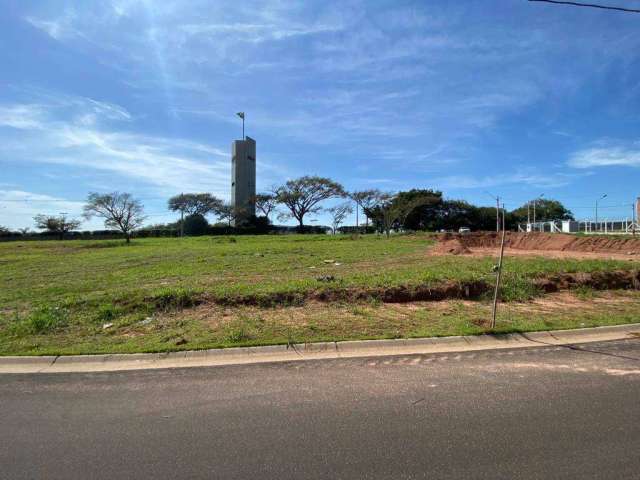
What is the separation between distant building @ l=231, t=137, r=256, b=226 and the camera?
2881 inches

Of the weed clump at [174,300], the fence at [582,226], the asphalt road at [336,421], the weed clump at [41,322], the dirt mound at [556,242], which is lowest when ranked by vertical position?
the asphalt road at [336,421]

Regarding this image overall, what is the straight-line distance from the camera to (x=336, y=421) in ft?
12.9

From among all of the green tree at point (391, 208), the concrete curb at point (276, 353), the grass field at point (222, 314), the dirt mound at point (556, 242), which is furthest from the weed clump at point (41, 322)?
the green tree at point (391, 208)

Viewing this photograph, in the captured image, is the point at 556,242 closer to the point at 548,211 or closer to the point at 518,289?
the point at 518,289

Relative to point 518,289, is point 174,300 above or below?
below

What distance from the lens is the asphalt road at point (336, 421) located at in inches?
124

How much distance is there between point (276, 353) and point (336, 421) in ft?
8.11

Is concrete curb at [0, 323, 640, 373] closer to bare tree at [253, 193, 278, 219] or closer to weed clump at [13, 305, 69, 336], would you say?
weed clump at [13, 305, 69, 336]

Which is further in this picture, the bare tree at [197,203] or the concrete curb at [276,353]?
the bare tree at [197,203]

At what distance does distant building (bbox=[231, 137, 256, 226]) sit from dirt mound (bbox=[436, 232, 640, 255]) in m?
44.5

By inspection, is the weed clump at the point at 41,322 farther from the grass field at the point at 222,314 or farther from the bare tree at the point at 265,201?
the bare tree at the point at 265,201

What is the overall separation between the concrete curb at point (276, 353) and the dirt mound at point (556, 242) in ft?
76.9

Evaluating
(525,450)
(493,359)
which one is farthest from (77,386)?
(493,359)

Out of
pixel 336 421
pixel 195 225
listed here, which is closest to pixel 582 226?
pixel 195 225
